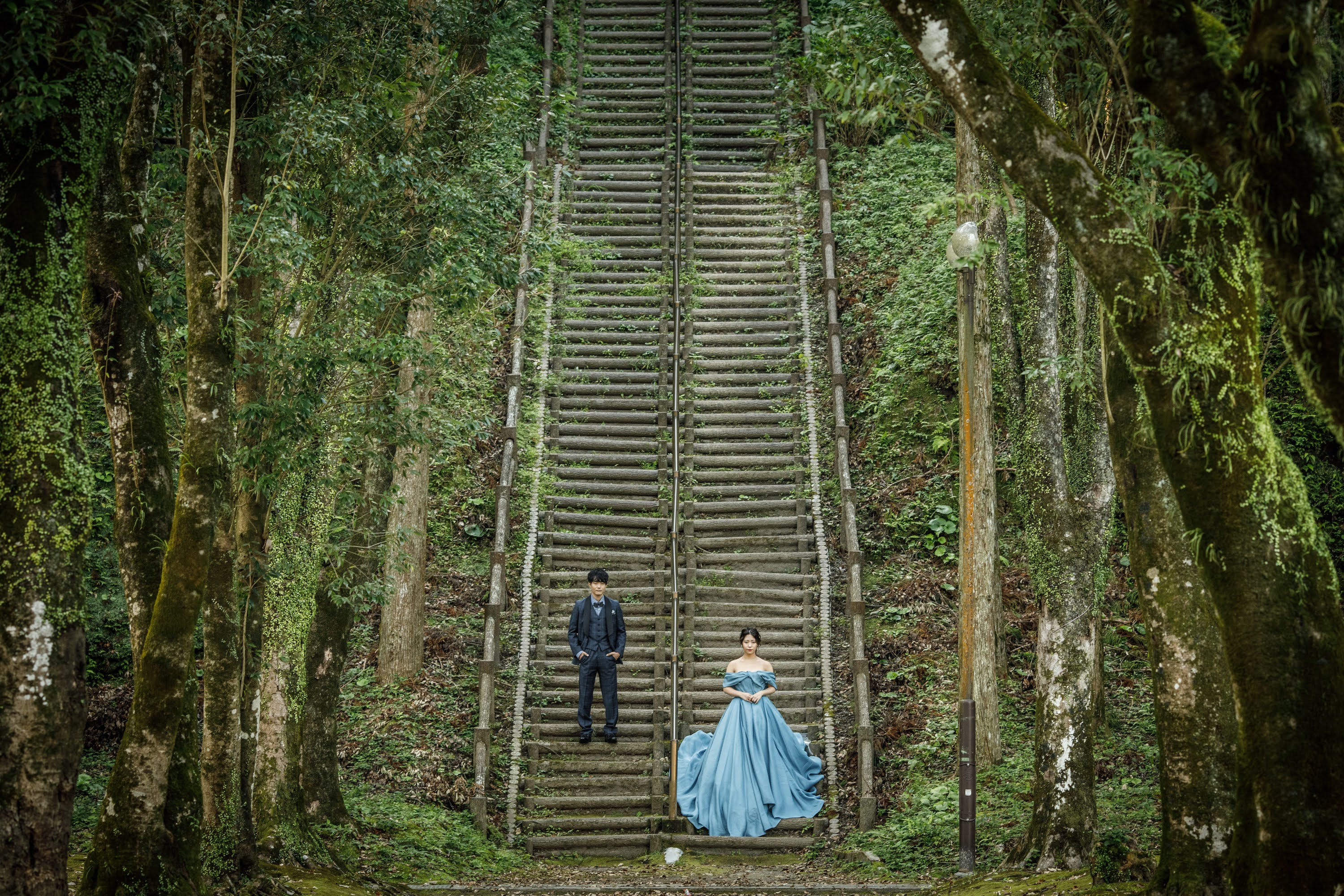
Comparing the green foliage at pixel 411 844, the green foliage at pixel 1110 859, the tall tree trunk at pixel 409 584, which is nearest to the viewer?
the green foliage at pixel 1110 859

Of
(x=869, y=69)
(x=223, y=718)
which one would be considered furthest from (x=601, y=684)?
(x=869, y=69)

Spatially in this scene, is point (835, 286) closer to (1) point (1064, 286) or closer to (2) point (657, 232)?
(2) point (657, 232)

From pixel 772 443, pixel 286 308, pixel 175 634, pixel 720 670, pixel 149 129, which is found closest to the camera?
pixel 175 634

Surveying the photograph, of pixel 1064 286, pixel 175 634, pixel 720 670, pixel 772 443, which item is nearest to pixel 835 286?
pixel 772 443

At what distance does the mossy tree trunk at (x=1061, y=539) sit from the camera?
792 cm

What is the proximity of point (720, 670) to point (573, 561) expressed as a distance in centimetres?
238

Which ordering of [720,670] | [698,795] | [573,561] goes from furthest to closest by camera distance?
1. [573,561]
2. [720,670]
3. [698,795]

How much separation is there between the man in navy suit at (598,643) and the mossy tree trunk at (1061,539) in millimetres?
4242

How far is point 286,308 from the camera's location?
8211 millimetres

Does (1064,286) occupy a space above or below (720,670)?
above

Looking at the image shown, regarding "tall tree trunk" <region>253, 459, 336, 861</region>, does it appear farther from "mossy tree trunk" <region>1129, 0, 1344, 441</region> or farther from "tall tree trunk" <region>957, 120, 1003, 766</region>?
"mossy tree trunk" <region>1129, 0, 1344, 441</region>

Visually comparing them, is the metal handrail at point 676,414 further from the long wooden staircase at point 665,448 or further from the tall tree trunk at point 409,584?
the tall tree trunk at point 409,584

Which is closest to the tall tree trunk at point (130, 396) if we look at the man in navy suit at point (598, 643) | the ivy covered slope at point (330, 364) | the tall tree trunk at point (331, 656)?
the ivy covered slope at point (330, 364)

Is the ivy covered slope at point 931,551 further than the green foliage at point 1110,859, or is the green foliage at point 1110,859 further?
the ivy covered slope at point 931,551
